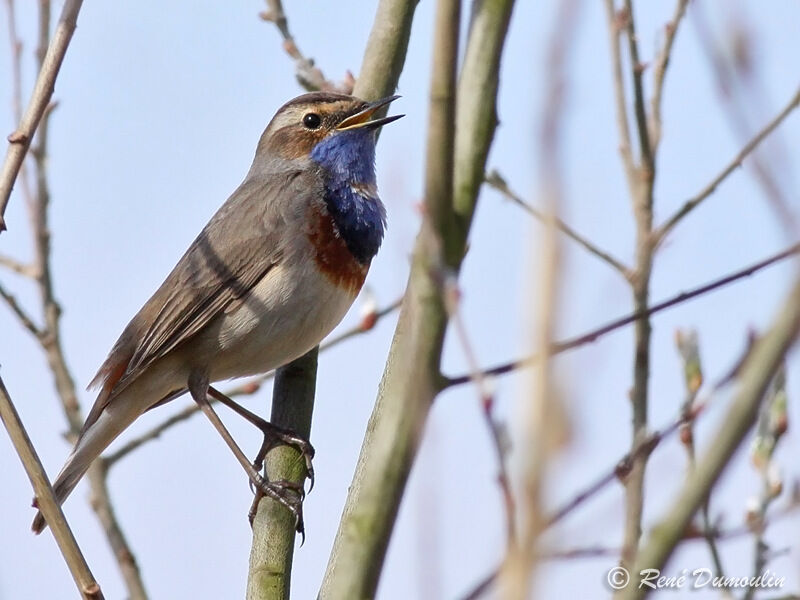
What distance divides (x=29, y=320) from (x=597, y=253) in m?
3.32

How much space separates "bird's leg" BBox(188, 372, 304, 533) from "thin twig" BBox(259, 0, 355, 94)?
72.3 inches

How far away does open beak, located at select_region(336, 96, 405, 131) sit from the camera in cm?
621

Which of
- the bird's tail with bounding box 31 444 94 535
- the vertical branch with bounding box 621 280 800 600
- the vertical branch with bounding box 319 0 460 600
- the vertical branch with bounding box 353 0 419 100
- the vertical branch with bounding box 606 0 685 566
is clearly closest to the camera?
the vertical branch with bounding box 621 280 800 600

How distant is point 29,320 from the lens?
6422 mm

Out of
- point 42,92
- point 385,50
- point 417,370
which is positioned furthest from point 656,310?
point 385,50

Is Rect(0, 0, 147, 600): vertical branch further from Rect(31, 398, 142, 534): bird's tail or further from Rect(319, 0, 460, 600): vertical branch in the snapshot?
Rect(319, 0, 460, 600): vertical branch

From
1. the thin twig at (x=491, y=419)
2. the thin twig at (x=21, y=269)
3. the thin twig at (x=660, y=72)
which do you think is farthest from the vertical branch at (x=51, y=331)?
the thin twig at (x=491, y=419)

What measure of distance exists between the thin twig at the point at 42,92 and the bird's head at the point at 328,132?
274 cm

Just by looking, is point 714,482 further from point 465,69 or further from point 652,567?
point 465,69

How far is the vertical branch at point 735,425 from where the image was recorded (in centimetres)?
181

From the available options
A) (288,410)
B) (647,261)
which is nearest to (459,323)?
(647,261)

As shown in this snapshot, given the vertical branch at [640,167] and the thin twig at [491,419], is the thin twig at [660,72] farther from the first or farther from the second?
the thin twig at [491,419]

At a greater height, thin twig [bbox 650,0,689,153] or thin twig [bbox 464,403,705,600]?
thin twig [bbox 650,0,689,153]

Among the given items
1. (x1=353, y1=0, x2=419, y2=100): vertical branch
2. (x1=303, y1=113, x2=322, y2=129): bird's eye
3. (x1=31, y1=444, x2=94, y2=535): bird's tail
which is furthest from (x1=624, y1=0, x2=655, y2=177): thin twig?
(x1=31, y1=444, x2=94, y2=535): bird's tail
